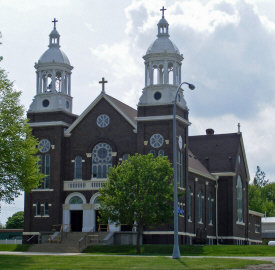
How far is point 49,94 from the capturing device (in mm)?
61000

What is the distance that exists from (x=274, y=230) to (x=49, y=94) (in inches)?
2084

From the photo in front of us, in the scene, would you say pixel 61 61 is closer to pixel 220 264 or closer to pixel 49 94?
pixel 49 94

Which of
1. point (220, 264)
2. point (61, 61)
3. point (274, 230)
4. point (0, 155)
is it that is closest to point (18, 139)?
point (0, 155)

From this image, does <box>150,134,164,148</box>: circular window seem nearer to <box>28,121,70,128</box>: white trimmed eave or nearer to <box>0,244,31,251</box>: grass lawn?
<box>28,121,70,128</box>: white trimmed eave

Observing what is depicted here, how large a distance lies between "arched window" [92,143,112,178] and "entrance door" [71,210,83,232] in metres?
3.83

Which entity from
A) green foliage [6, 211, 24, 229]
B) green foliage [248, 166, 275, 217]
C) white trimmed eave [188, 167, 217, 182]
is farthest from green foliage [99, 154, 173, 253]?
green foliage [6, 211, 24, 229]

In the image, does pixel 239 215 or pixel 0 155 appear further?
pixel 239 215

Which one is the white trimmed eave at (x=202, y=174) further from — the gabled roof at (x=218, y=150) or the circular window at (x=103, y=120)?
the circular window at (x=103, y=120)

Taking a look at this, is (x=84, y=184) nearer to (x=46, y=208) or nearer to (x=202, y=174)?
(x=46, y=208)

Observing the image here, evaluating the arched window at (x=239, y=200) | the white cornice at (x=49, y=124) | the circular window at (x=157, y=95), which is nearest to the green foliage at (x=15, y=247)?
the white cornice at (x=49, y=124)

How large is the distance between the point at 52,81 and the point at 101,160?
9326mm

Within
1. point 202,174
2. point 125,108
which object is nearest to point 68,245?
A: point 125,108

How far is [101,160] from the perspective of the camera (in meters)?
58.9

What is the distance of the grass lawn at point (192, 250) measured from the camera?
44516 millimetres
